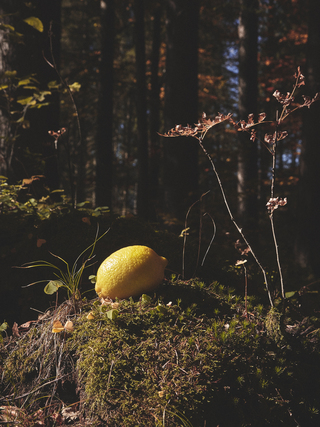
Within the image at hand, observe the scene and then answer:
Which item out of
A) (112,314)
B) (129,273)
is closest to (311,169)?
(129,273)

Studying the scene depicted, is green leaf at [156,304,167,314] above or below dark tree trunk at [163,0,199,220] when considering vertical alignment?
below

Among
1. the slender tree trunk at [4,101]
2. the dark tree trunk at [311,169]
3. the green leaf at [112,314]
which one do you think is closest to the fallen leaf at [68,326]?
the green leaf at [112,314]

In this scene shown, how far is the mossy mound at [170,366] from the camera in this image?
1.42 meters

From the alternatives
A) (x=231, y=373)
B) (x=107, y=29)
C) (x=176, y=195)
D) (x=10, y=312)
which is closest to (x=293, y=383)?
(x=231, y=373)

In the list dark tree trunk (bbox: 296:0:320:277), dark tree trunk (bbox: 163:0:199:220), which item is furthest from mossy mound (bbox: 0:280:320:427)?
dark tree trunk (bbox: 296:0:320:277)

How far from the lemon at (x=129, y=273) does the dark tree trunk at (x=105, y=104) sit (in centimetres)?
657

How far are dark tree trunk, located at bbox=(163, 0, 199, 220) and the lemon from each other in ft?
10.5

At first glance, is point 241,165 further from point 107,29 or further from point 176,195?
point 107,29

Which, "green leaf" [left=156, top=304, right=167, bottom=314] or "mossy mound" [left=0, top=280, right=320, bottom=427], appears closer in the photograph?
"mossy mound" [left=0, top=280, right=320, bottom=427]

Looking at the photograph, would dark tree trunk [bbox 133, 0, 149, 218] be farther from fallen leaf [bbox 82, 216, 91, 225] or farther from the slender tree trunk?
fallen leaf [bbox 82, 216, 91, 225]

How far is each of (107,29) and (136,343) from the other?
374 inches

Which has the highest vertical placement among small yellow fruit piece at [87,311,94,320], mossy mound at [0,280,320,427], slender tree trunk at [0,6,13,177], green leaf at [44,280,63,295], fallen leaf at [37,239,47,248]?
slender tree trunk at [0,6,13,177]

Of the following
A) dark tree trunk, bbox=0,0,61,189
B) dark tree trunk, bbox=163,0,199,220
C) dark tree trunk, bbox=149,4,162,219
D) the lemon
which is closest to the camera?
the lemon

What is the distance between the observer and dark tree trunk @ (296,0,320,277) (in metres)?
5.52
